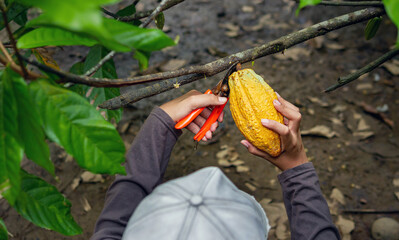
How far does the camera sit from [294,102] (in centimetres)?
263

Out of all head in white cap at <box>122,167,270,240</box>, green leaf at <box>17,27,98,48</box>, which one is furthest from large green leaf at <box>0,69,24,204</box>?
head in white cap at <box>122,167,270,240</box>

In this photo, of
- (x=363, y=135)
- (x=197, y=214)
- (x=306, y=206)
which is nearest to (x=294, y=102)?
(x=363, y=135)

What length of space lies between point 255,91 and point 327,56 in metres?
2.11

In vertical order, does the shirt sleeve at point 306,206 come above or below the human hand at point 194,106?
below

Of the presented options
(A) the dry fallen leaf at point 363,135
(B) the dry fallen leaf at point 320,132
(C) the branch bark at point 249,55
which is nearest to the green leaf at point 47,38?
Result: (C) the branch bark at point 249,55

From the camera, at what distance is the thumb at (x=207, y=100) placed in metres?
1.21

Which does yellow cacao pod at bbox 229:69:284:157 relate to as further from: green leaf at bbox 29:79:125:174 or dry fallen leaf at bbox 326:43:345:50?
dry fallen leaf at bbox 326:43:345:50

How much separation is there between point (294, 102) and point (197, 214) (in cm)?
185

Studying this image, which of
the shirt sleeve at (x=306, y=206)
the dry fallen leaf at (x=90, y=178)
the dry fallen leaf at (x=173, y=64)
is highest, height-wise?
the shirt sleeve at (x=306, y=206)

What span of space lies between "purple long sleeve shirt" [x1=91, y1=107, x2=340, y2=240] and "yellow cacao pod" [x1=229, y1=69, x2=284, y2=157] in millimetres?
256

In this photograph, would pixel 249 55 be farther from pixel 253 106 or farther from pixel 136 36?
pixel 136 36

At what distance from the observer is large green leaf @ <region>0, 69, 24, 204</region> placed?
2.01ft

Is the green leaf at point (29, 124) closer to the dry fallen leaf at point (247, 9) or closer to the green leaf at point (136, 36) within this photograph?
the green leaf at point (136, 36)

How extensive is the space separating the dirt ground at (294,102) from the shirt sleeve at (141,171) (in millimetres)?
891
